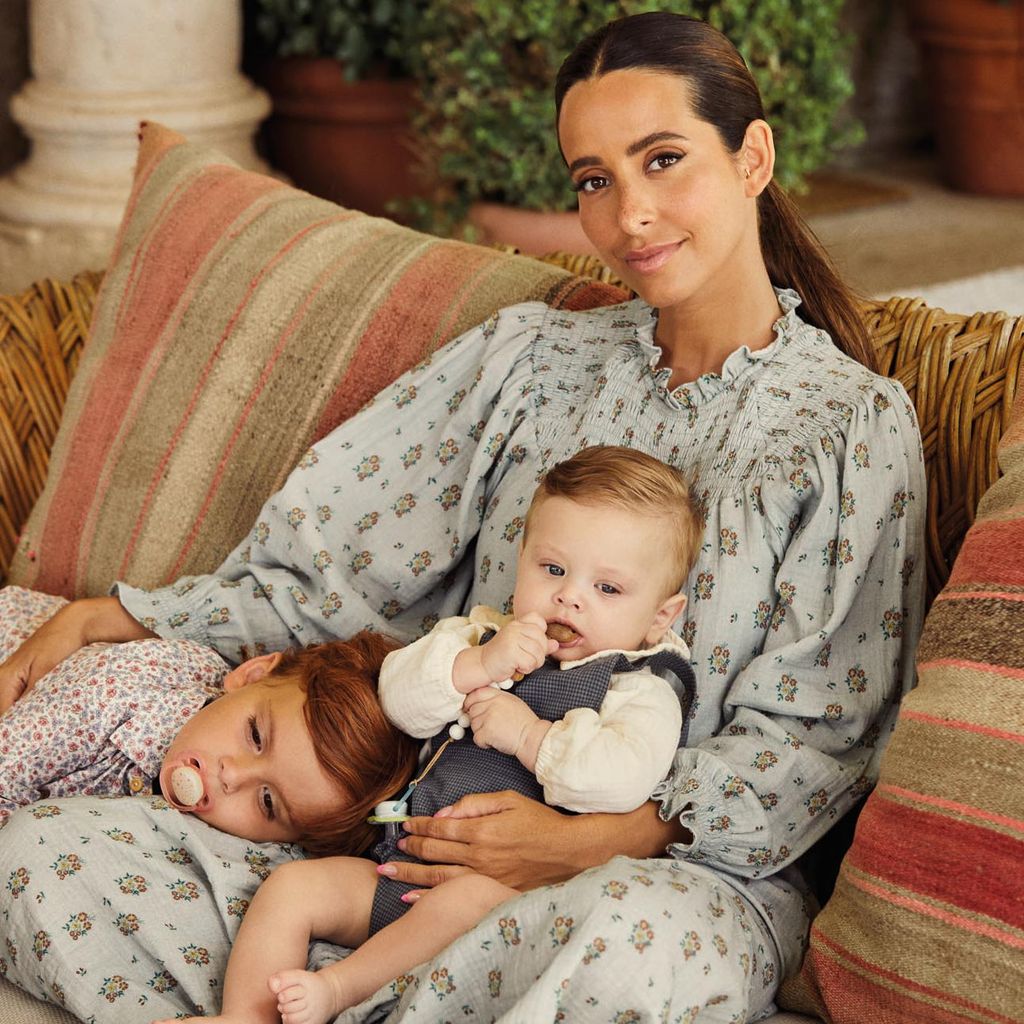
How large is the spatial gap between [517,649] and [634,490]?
189 millimetres

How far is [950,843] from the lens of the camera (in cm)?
117

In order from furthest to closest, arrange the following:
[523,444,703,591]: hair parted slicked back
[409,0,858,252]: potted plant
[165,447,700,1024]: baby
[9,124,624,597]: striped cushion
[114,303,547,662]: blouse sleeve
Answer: [409,0,858,252]: potted plant < [9,124,624,597]: striped cushion < [114,303,547,662]: blouse sleeve < [523,444,703,591]: hair parted slicked back < [165,447,700,1024]: baby

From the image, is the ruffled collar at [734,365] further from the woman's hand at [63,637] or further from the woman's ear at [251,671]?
the woman's hand at [63,637]

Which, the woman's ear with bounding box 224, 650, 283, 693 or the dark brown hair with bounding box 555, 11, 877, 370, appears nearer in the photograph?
the dark brown hair with bounding box 555, 11, 877, 370

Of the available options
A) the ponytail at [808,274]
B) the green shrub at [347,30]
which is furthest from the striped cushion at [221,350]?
the green shrub at [347,30]

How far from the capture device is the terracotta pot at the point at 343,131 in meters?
3.96

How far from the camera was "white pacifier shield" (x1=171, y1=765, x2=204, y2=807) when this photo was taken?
4.76ft

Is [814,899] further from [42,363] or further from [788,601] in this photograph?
[42,363]

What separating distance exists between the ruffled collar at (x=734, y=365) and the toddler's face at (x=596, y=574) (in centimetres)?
23

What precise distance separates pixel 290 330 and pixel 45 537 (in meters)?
0.46

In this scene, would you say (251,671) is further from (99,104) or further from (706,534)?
(99,104)

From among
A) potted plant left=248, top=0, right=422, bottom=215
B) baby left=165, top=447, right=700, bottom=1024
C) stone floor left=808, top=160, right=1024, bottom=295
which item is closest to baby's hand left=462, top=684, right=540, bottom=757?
baby left=165, top=447, right=700, bottom=1024

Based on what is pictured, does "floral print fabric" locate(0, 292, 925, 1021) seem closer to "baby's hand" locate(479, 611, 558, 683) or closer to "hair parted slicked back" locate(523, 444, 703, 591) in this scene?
"hair parted slicked back" locate(523, 444, 703, 591)

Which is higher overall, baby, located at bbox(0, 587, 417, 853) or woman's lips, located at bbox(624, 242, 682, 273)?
woman's lips, located at bbox(624, 242, 682, 273)
